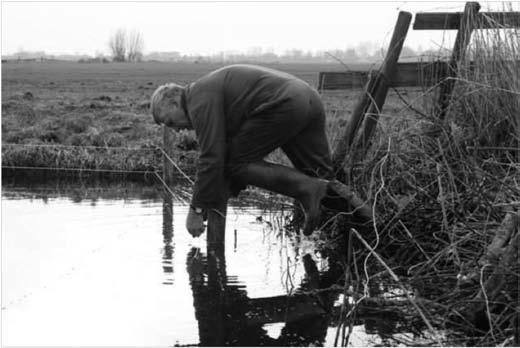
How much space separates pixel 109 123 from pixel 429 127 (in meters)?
10.7

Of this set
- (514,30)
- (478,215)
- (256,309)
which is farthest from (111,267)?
(514,30)

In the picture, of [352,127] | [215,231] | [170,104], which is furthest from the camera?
[352,127]

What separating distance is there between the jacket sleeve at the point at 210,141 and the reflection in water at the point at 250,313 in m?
0.68

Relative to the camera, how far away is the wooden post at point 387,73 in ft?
25.0

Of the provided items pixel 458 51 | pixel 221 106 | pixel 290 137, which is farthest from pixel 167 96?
pixel 458 51

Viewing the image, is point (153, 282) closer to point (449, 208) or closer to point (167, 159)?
point (449, 208)

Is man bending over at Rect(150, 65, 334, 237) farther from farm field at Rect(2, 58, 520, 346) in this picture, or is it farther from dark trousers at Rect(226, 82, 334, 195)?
farm field at Rect(2, 58, 520, 346)

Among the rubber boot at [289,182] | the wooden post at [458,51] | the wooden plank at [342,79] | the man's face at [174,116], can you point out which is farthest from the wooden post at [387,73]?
the man's face at [174,116]

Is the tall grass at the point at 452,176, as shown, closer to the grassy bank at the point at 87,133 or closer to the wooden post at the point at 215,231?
the wooden post at the point at 215,231

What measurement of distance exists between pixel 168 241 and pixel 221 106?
1816 millimetres

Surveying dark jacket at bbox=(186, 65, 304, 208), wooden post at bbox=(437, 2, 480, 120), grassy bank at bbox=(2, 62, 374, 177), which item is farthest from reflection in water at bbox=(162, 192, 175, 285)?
wooden post at bbox=(437, 2, 480, 120)

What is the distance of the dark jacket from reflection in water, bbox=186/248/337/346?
28.8 inches

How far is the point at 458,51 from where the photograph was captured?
24.9 feet

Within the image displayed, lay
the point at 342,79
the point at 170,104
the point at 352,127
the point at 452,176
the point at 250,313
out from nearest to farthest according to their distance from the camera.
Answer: the point at 250,313, the point at 452,176, the point at 170,104, the point at 352,127, the point at 342,79
